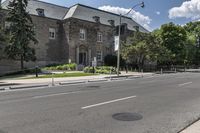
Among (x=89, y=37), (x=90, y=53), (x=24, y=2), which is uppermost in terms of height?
(x=24, y=2)

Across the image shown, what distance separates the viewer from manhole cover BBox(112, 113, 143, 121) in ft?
25.1

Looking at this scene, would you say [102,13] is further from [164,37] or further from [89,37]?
[164,37]

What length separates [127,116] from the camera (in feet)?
26.3

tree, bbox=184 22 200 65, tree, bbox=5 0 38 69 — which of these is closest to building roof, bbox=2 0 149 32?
tree, bbox=5 0 38 69

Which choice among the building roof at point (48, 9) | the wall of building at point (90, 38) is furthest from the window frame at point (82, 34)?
the building roof at point (48, 9)

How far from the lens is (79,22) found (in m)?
45.7

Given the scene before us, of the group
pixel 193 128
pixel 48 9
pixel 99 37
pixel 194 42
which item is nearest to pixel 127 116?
pixel 193 128

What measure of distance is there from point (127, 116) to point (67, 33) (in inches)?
1513

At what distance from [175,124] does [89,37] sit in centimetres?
4186

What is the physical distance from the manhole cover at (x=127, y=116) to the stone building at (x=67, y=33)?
34.5 m

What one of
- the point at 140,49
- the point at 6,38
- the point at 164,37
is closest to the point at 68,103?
the point at 6,38

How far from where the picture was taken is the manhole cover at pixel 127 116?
25.1 feet

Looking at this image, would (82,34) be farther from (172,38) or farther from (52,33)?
(172,38)

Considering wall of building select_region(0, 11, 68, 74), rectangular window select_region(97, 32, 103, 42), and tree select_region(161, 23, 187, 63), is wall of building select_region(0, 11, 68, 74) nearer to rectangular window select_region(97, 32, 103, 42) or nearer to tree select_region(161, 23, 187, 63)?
rectangular window select_region(97, 32, 103, 42)
